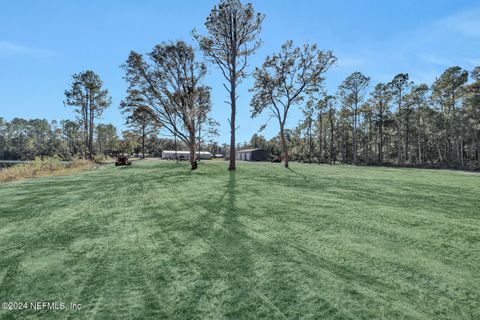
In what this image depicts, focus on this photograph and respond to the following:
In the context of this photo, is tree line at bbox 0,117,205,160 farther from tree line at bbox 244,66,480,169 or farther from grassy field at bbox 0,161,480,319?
grassy field at bbox 0,161,480,319

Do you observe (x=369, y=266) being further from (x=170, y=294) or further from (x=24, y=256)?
(x=24, y=256)

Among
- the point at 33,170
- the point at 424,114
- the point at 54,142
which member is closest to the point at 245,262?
the point at 33,170

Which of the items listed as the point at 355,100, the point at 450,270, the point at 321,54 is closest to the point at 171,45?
the point at 321,54

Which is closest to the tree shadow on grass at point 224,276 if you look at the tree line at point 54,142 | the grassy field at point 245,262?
the grassy field at point 245,262

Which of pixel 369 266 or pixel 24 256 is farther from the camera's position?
pixel 24 256

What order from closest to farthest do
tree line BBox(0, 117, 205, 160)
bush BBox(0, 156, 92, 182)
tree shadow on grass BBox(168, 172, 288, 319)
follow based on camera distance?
1. tree shadow on grass BBox(168, 172, 288, 319)
2. bush BBox(0, 156, 92, 182)
3. tree line BBox(0, 117, 205, 160)

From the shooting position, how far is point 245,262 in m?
2.99

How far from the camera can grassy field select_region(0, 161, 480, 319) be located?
86.4 inches

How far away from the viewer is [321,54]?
23812mm

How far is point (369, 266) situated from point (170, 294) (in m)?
2.02

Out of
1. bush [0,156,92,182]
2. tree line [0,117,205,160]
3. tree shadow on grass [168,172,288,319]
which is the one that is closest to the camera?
tree shadow on grass [168,172,288,319]

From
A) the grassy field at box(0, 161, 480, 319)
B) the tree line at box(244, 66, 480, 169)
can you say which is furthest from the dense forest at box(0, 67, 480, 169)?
the grassy field at box(0, 161, 480, 319)

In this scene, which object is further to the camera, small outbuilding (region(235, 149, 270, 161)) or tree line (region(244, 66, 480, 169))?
small outbuilding (region(235, 149, 270, 161))

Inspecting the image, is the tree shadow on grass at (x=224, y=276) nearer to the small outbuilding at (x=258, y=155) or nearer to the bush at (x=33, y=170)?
the bush at (x=33, y=170)
